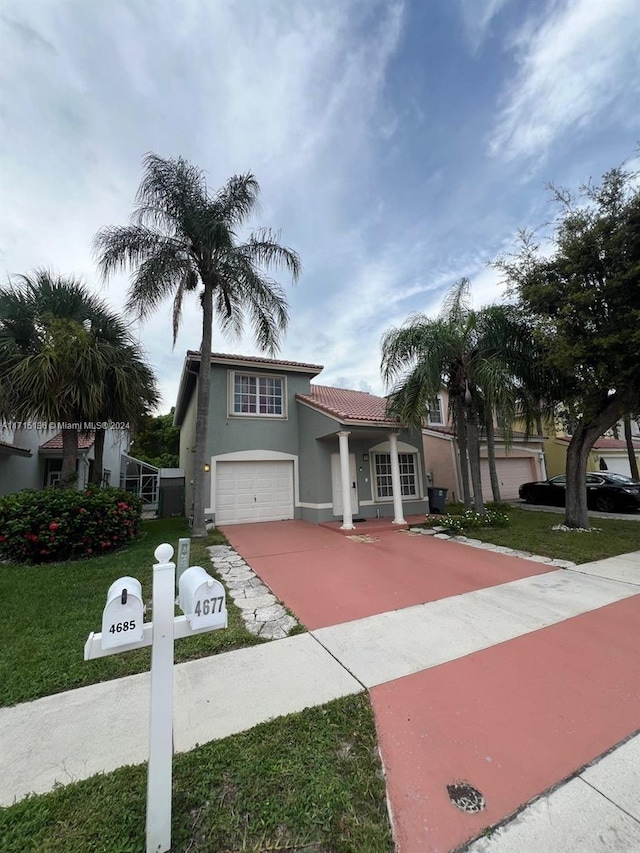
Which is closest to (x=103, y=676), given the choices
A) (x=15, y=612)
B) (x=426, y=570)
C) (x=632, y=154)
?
(x=15, y=612)

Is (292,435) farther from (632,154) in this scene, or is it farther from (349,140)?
(632,154)

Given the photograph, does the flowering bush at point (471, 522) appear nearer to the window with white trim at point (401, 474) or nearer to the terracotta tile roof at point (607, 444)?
the window with white trim at point (401, 474)

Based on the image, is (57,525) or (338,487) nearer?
(57,525)

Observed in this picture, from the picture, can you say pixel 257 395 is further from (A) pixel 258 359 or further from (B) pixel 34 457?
(B) pixel 34 457

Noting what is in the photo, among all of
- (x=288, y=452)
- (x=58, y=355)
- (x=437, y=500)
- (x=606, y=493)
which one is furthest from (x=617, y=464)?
(x=58, y=355)

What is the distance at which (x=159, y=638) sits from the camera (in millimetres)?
1773

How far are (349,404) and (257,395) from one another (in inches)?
132

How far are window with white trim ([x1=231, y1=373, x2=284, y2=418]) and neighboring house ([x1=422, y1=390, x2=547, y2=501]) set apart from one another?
7.18 metres

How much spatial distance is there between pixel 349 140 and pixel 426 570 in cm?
1006

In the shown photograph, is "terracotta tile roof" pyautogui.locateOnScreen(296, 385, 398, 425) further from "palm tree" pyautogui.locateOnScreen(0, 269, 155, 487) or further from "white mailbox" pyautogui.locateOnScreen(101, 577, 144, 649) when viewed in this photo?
"white mailbox" pyautogui.locateOnScreen(101, 577, 144, 649)

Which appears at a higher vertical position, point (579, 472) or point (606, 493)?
point (579, 472)

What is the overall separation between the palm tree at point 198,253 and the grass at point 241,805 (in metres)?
7.92

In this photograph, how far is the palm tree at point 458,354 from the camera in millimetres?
9523

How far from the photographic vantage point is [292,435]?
12680 mm
